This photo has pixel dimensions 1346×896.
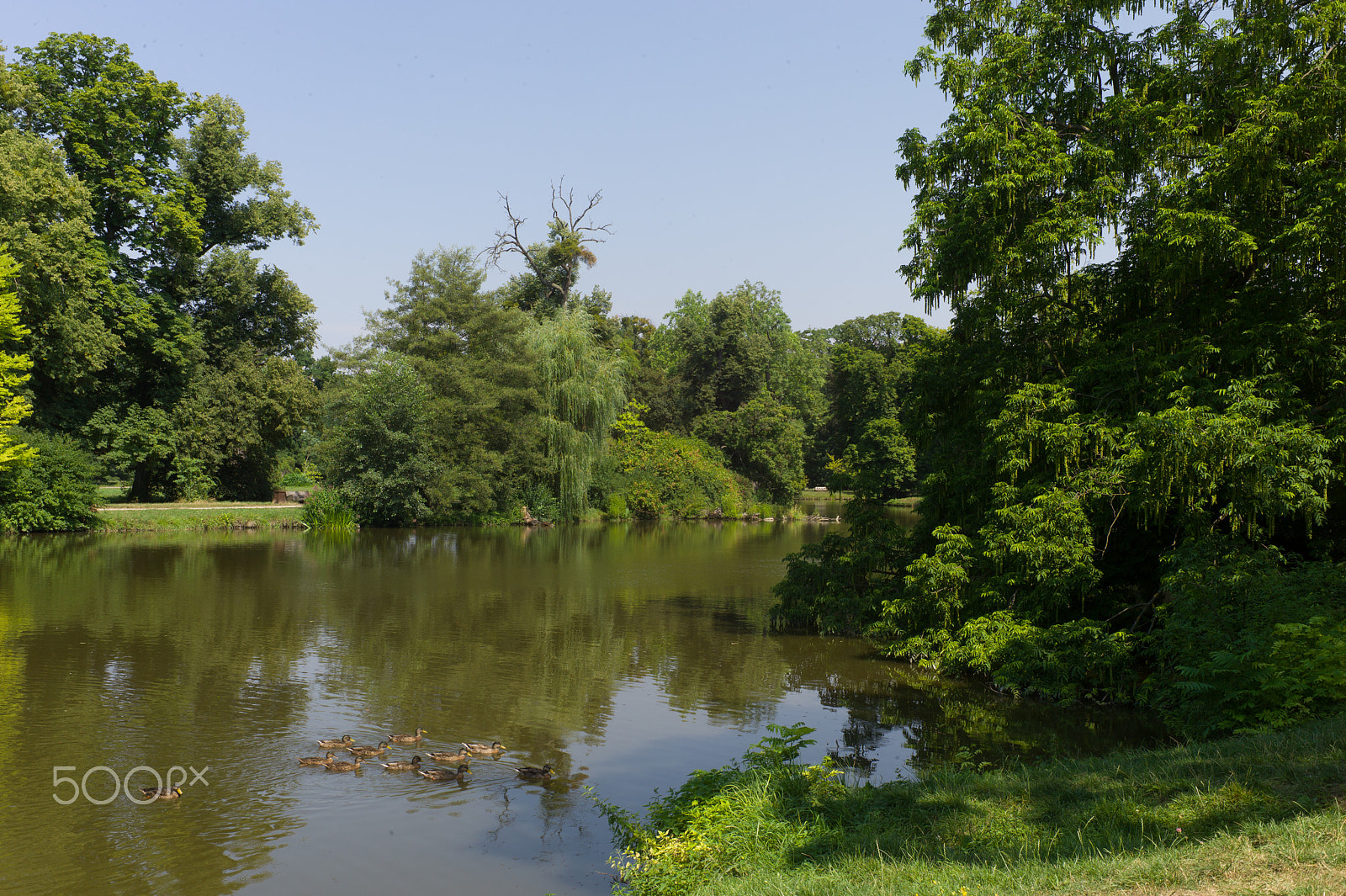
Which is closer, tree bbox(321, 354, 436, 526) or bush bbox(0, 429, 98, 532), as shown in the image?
bush bbox(0, 429, 98, 532)

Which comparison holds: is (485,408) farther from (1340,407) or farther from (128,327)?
(1340,407)

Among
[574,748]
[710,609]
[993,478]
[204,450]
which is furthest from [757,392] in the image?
[574,748]

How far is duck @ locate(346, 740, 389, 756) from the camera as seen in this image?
9.36 metres

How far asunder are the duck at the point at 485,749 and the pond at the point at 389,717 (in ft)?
0.45

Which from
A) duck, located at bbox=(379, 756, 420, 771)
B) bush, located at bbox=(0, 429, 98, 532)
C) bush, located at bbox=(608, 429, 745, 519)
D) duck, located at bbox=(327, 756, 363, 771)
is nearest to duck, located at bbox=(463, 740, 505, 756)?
duck, located at bbox=(379, 756, 420, 771)

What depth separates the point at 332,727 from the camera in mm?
10523

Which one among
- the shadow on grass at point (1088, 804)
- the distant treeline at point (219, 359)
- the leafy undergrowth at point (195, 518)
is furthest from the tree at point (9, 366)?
the shadow on grass at point (1088, 804)

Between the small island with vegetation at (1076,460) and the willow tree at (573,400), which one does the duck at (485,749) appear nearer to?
the small island with vegetation at (1076,460)

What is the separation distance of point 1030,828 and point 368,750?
6834 millimetres

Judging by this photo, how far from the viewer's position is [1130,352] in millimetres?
12859

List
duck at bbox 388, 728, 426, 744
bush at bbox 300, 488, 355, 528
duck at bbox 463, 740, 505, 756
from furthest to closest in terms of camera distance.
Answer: bush at bbox 300, 488, 355, 528 → duck at bbox 388, 728, 426, 744 → duck at bbox 463, 740, 505, 756

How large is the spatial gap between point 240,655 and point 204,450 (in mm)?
28446

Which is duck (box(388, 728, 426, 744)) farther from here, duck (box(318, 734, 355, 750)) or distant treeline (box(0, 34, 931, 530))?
distant treeline (box(0, 34, 931, 530))

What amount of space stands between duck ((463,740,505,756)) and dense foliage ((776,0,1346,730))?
280 inches
